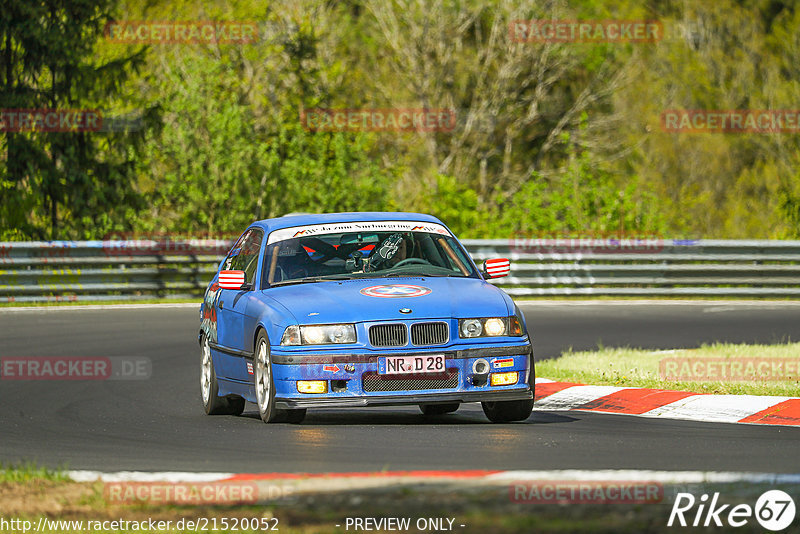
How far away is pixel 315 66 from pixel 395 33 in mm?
3099

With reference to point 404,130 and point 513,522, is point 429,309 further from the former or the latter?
point 404,130

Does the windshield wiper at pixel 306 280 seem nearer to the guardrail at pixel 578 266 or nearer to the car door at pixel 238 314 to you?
the car door at pixel 238 314

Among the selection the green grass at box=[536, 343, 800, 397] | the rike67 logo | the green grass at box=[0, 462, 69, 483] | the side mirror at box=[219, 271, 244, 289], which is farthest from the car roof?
the rike67 logo

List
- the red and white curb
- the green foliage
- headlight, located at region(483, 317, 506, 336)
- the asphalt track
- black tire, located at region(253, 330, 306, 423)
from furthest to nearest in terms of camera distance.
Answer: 1. the green foliage
2. the red and white curb
3. black tire, located at region(253, 330, 306, 423)
4. headlight, located at region(483, 317, 506, 336)
5. the asphalt track

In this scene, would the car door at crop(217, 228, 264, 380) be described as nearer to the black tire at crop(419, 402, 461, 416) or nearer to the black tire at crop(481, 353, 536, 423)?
the black tire at crop(419, 402, 461, 416)

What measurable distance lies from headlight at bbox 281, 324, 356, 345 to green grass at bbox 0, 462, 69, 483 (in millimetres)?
2412

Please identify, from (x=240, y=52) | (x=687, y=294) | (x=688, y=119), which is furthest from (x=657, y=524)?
(x=688, y=119)

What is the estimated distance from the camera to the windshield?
10570 millimetres

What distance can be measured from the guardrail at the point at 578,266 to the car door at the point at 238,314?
12277 millimetres

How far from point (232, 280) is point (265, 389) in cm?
109

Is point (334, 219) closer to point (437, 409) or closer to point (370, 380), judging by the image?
point (437, 409)

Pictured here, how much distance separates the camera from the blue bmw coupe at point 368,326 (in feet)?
31.0

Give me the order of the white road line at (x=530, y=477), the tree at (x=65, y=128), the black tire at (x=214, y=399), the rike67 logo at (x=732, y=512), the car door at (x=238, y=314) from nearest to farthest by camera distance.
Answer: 1. the rike67 logo at (x=732, y=512)
2. the white road line at (x=530, y=477)
3. the car door at (x=238, y=314)
4. the black tire at (x=214, y=399)
5. the tree at (x=65, y=128)

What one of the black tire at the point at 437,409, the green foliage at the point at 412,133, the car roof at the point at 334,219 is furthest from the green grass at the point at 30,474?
the green foliage at the point at 412,133
